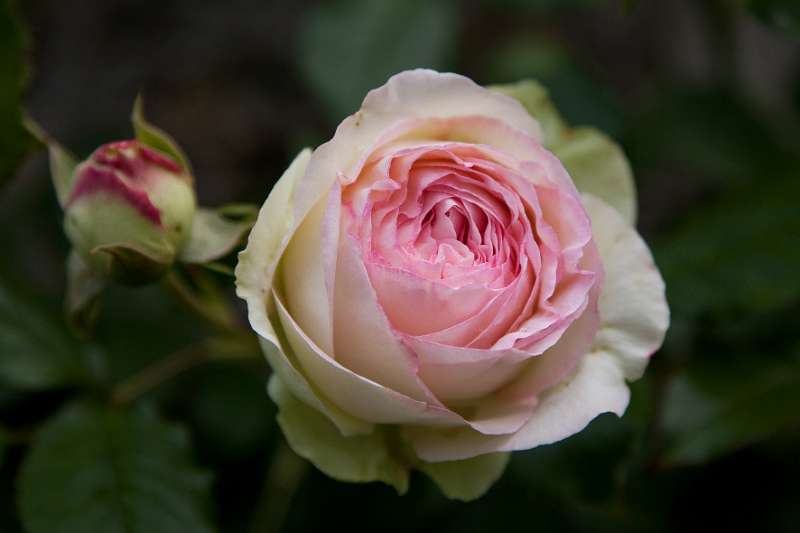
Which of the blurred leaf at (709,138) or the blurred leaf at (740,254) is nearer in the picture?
the blurred leaf at (740,254)

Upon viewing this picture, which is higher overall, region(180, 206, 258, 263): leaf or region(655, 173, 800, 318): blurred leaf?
region(180, 206, 258, 263): leaf

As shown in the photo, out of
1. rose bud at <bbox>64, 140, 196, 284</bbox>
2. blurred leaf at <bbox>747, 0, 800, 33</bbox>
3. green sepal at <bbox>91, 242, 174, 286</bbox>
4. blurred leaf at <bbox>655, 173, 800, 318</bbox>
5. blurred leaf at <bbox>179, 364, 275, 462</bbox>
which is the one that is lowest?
blurred leaf at <bbox>179, 364, 275, 462</bbox>

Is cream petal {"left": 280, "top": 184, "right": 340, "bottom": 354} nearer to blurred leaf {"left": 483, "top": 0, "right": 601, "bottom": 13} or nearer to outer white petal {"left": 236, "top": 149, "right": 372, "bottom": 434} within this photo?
outer white petal {"left": 236, "top": 149, "right": 372, "bottom": 434}

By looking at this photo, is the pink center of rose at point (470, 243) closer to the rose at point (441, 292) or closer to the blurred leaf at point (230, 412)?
the rose at point (441, 292)

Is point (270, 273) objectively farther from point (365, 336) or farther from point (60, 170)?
point (60, 170)

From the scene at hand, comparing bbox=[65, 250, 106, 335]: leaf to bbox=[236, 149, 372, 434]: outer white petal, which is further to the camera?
bbox=[65, 250, 106, 335]: leaf

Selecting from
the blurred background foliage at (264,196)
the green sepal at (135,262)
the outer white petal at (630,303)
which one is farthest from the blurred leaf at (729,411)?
the green sepal at (135,262)

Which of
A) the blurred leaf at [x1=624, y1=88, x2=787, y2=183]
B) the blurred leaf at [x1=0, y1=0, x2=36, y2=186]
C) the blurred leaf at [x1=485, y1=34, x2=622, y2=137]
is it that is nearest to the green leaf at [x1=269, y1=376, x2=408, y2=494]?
the blurred leaf at [x1=0, y1=0, x2=36, y2=186]

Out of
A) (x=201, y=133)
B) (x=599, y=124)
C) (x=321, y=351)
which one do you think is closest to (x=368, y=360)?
(x=321, y=351)
